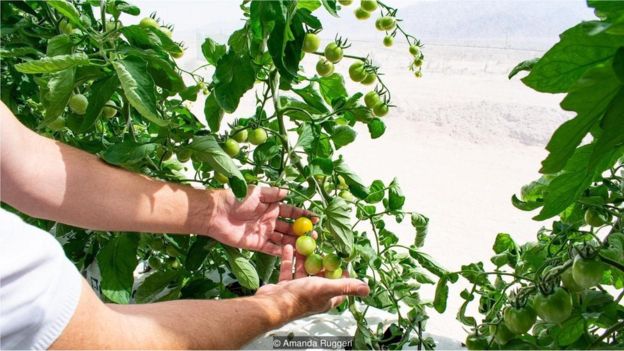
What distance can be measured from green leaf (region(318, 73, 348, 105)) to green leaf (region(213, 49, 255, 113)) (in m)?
0.18

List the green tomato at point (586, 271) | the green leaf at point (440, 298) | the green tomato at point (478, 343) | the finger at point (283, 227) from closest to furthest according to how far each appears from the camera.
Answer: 1. the green tomato at point (586, 271)
2. the green tomato at point (478, 343)
3. the green leaf at point (440, 298)
4. the finger at point (283, 227)

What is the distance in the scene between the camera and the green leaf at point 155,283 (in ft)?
3.25

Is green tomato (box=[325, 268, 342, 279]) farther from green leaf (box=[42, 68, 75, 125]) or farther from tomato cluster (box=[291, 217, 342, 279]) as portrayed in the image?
green leaf (box=[42, 68, 75, 125])

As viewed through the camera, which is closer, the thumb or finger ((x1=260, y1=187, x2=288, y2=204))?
the thumb

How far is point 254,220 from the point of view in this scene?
90cm

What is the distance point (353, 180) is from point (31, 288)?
502mm

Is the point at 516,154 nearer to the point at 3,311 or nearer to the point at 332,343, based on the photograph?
the point at 332,343

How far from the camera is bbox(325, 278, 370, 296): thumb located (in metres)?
0.75

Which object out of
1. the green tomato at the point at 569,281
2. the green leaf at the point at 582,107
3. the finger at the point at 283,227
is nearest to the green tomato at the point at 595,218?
the green tomato at the point at 569,281

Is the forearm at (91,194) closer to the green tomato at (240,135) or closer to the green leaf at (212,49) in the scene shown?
the green tomato at (240,135)

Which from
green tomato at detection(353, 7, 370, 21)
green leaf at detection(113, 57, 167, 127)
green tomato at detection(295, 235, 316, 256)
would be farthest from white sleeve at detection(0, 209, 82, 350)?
green tomato at detection(353, 7, 370, 21)

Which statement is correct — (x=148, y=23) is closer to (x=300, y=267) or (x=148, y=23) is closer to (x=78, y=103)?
(x=78, y=103)

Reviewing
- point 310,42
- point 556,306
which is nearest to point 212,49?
point 310,42

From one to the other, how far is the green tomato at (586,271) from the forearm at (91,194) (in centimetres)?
56
